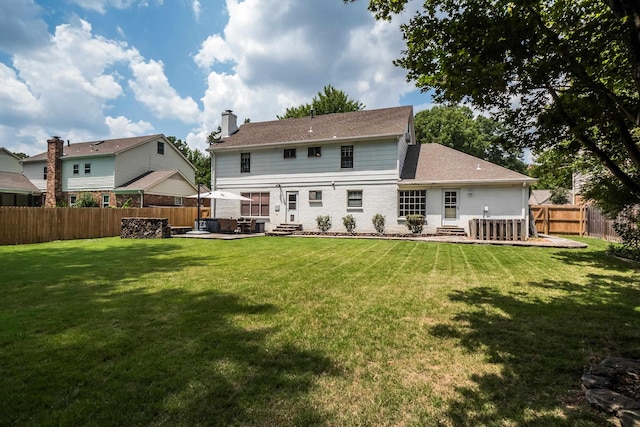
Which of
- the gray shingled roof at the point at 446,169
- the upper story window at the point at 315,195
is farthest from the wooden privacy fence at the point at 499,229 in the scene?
the upper story window at the point at 315,195

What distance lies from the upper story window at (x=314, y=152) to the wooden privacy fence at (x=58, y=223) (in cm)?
1043

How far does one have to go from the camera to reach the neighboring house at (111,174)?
25.8m

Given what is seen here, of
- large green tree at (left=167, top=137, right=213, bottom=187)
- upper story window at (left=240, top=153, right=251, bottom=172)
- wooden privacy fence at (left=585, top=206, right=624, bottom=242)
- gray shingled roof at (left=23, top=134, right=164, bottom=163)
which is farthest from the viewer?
large green tree at (left=167, top=137, right=213, bottom=187)

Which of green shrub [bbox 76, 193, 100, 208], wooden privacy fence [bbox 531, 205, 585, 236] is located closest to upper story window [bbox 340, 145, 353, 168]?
wooden privacy fence [bbox 531, 205, 585, 236]

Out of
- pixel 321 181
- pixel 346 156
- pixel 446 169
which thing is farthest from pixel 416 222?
pixel 321 181

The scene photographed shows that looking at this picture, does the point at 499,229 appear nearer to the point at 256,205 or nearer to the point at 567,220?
the point at 567,220

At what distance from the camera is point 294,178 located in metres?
19.6

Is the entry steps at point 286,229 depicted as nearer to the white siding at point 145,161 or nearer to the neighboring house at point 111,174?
the neighboring house at point 111,174

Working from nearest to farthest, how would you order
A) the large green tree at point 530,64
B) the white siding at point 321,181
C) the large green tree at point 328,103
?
the large green tree at point 530,64
the white siding at point 321,181
the large green tree at point 328,103

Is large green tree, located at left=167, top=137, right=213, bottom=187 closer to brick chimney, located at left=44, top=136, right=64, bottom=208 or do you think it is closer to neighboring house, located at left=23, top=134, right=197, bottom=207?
neighboring house, located at left=23, top=134, right=197, bottom=207

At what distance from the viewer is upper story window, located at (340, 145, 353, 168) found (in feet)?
61.0

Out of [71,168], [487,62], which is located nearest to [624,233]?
[487,62]

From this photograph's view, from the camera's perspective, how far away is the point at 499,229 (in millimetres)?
13922

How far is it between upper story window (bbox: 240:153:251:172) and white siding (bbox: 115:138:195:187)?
12654 mm
